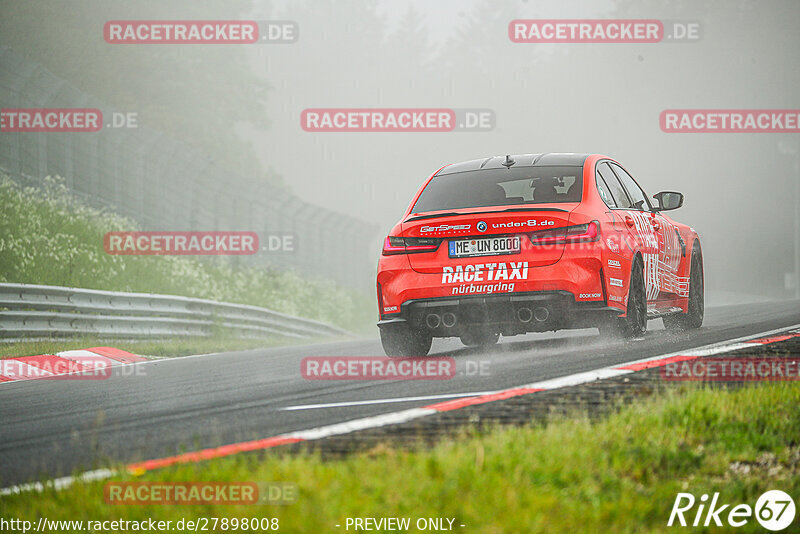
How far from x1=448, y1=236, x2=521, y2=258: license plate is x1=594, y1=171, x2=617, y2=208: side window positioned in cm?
108

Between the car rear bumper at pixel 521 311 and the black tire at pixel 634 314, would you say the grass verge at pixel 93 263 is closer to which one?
the car rear bumper at pixel 521 311

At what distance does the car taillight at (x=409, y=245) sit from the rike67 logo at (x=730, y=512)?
486 centimetres

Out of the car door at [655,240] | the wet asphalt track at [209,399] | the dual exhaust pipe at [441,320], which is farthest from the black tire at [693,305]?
the dual exhaust pipe at [441,320]

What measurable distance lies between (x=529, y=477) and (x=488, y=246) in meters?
4.63

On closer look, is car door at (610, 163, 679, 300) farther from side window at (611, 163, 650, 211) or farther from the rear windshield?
the rear windshield

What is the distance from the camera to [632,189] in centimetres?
1013

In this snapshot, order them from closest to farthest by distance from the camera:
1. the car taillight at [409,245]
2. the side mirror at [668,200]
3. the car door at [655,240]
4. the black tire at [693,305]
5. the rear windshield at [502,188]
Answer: the car taillight at [409,245] → the rear windshield at [502,188] → the car door at [655,240] → the side mirror at [668,200] → the black tire at [693,305]

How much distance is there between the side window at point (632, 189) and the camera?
9525mm

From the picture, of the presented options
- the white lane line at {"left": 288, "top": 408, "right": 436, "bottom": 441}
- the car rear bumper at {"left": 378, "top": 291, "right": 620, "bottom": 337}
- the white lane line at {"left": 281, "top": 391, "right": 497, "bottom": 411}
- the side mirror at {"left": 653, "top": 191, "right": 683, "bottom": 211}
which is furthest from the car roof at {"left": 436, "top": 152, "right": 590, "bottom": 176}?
the white lane line at {"left": 288, "top": 408, "right": 436, "bottom": 441}

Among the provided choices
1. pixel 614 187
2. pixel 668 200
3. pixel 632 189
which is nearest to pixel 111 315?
pixel 632 189

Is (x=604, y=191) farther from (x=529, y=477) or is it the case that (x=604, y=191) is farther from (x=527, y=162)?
(x=529, y=477)

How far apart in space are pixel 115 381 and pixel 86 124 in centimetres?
1098

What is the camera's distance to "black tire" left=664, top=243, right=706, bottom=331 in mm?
10984

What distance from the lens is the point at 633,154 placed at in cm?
8400
